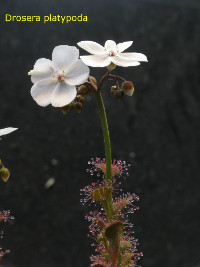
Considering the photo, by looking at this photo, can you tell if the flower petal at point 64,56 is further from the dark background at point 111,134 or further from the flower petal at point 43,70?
the dark background at point 111,134

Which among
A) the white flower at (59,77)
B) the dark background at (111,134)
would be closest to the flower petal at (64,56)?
the white flower at (59,77)

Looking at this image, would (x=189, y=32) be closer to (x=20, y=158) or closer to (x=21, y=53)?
(x=21, y=53)

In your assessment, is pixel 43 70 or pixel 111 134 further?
pixel 111 134

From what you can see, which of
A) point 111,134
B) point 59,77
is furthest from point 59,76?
point 111,134

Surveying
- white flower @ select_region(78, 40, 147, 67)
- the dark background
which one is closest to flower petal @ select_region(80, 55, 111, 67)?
white flower @ select_region(78, 40, 147, 67)

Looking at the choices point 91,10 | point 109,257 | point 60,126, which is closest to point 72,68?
point 109,257

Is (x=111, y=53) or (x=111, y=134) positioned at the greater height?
(x=111, y=134)

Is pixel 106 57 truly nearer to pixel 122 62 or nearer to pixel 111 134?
pixel 122 62
